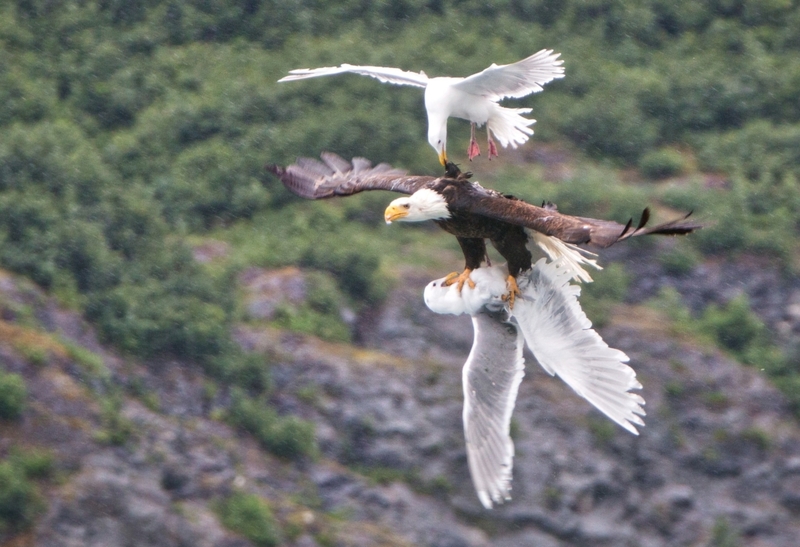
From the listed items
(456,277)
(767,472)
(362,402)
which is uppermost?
(456,277)

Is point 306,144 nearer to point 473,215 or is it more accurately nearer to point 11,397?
point 11,397

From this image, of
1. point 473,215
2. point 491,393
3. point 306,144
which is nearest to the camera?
point 473,215

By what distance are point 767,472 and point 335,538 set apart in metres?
5.35

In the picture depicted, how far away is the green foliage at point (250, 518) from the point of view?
12859mm

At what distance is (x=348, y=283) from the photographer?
15.9m

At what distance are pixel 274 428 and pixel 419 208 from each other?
760cm

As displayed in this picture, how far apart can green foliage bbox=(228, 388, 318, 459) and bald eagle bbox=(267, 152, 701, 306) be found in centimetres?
621

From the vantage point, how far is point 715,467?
Answer: 578 inches

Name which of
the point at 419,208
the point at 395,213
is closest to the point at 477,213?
the point at 419,208

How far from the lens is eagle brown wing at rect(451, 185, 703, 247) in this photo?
5668 millimetres

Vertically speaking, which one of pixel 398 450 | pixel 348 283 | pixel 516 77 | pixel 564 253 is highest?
pixel 516 77

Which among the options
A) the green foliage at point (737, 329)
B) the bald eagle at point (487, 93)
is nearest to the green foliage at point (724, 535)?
the green foliage at point (737, 329)

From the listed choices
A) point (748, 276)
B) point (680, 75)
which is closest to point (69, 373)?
point (748, 276)

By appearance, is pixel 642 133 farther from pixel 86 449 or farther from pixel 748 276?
pixel 86 449
